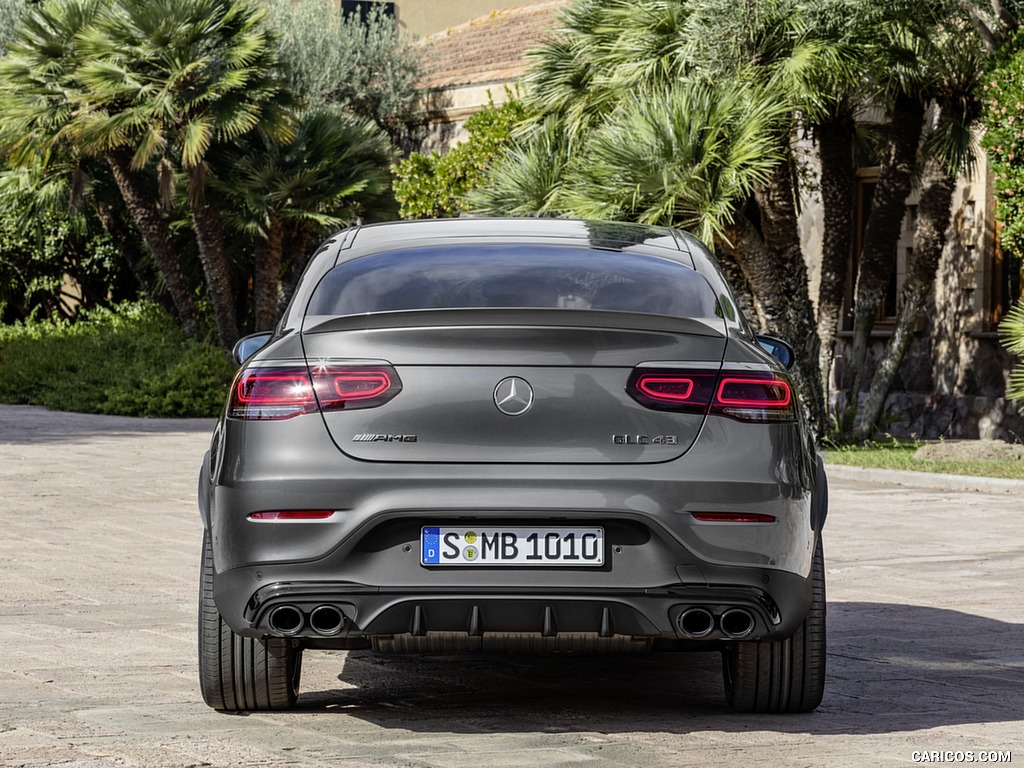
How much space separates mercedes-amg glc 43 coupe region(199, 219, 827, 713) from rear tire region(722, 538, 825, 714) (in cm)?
36

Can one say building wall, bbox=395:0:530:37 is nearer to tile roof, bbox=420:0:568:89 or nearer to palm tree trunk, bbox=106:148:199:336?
tile roof, bbox=420:0:568:89

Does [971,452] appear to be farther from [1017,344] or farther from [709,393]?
[709,393]

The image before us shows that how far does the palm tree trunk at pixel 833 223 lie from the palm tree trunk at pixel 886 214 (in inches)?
10.3

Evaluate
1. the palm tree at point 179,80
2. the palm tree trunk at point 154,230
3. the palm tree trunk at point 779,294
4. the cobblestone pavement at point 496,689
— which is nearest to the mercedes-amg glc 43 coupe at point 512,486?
the cobblestone pavement at point 496,689

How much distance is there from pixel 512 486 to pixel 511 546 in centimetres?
17

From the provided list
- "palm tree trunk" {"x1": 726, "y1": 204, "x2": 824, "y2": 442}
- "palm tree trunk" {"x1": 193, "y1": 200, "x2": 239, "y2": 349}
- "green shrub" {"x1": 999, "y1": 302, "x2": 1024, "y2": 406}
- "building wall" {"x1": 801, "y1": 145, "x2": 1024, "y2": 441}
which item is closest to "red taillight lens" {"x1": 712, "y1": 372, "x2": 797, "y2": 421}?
"green shrub" {"x1": 999, "y1": 302, "x2": 1024, "y2": 406}

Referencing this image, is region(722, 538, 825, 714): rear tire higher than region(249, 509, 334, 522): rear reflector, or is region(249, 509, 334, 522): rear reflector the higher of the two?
region(249, 509, 334, 522): rear reflector

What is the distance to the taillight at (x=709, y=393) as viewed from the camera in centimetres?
473

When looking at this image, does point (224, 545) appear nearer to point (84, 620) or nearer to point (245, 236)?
point (84, 620)

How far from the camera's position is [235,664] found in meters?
5.16

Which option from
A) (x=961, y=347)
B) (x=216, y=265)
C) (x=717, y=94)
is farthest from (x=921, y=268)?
(x=216, y=265)

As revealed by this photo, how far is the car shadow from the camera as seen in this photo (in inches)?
207

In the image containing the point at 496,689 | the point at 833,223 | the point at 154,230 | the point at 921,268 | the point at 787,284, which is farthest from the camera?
the point at 154,230

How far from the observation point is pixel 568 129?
1858 centimetres
